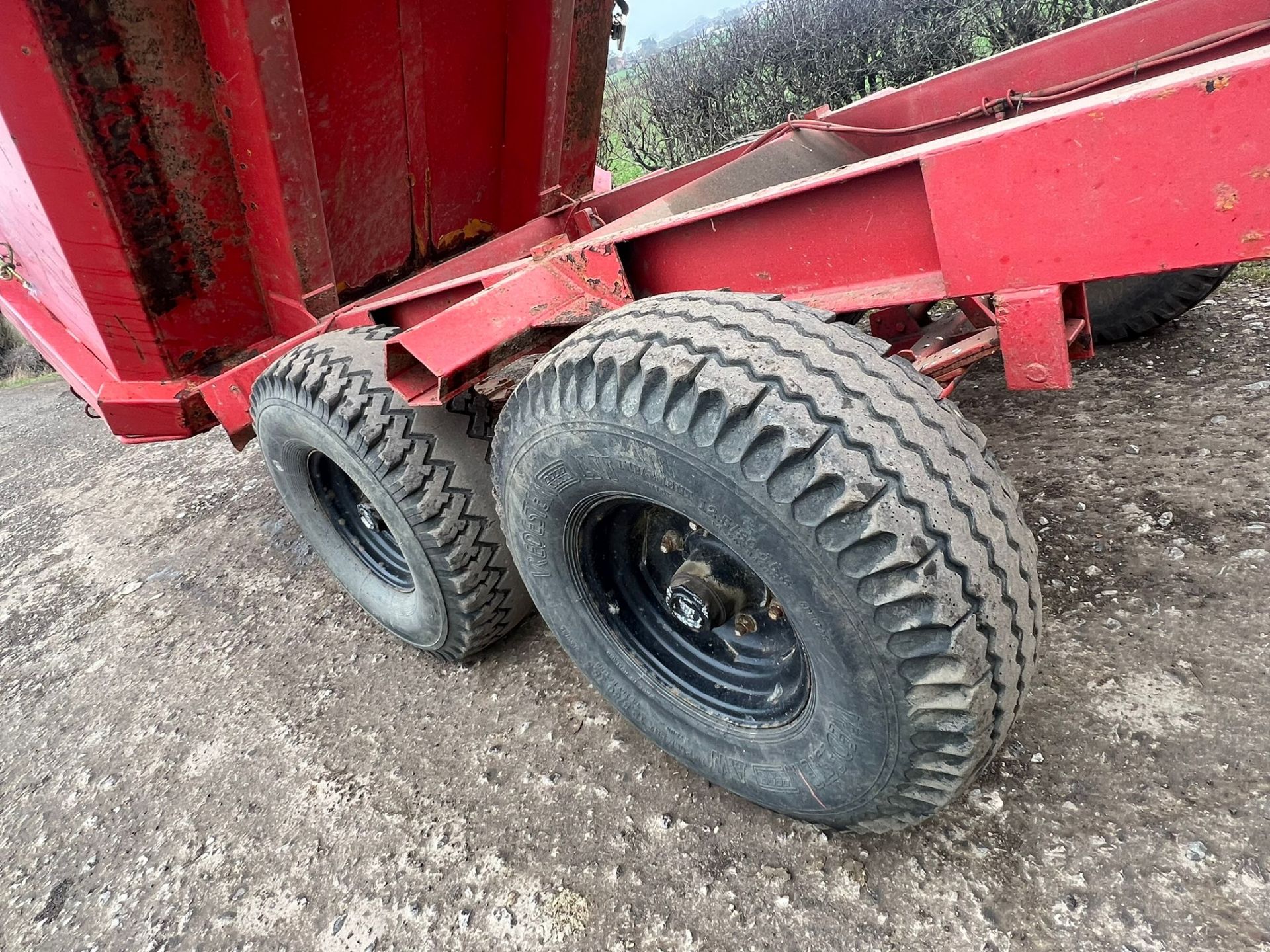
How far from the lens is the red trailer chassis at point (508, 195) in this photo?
1.34 metres

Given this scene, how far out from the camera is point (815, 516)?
4.63 ft

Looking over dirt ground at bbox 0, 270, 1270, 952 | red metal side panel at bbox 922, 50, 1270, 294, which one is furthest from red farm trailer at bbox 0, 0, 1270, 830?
dirt ground at bbox 0, 270, 1270, 952

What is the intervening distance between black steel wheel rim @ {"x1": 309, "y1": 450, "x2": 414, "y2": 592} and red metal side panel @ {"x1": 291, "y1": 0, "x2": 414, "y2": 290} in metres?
0.84

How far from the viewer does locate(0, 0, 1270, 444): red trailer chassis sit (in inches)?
52.9

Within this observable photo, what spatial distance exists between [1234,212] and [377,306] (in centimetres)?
228

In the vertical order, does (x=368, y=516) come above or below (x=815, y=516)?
below

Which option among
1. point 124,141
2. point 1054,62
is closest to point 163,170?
point 124,141

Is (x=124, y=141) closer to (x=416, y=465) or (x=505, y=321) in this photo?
(x=416, y=465)

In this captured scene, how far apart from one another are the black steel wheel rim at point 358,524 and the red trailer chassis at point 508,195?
0.45 metres

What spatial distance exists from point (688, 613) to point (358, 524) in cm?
163

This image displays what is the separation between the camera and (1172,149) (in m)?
1.25

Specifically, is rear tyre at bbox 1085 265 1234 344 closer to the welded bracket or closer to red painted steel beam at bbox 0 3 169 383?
the welded bracket

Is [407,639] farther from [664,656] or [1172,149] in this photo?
[1172,149]

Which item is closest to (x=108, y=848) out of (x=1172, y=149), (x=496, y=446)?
(x=496, y=446)
